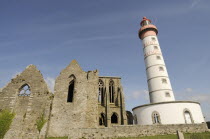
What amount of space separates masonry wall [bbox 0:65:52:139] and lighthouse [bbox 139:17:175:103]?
17.3 m

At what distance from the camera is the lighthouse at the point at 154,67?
80.4 ft

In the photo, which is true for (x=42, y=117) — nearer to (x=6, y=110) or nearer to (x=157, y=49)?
(x=6, y=110)

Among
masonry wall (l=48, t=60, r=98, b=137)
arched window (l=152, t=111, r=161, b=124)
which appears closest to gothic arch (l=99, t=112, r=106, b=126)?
masonry wall (l=48, t=60, r=98, b=137)

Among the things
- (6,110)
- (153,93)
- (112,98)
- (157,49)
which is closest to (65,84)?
(6,110)

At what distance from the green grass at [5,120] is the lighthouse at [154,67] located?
2140cm

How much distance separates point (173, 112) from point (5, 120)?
71.9 feet

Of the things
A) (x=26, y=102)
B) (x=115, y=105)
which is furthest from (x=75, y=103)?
(x=115, y=105)

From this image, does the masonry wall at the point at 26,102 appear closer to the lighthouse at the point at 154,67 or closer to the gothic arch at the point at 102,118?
the gothic arch at the point at 102,118

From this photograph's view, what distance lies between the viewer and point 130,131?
630 inches

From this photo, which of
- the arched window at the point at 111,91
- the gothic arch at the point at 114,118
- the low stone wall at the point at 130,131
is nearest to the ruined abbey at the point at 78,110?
the low stone wall at the point at 130,131

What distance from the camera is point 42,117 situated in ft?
60.3

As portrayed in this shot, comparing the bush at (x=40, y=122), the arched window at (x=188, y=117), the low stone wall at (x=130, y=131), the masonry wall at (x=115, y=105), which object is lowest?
the low stone wall at (x=130, y=131)

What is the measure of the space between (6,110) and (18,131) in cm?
321

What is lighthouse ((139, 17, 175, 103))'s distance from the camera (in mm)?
24500
